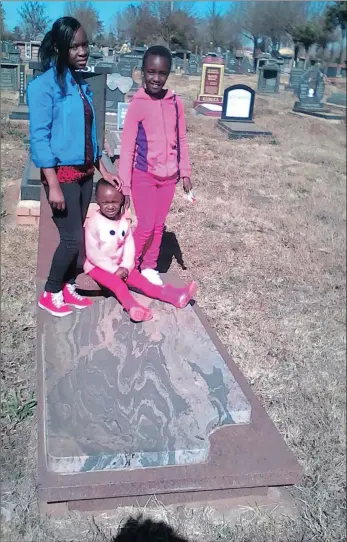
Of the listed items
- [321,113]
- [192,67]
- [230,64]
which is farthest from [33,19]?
[230,64]

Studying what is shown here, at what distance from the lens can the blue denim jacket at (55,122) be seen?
7.82 ft

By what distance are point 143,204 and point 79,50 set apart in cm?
99

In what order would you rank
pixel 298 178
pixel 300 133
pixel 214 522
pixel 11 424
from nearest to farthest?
pixel 214 522
pixel 11 424
pixel 298 178
pixel 300 133

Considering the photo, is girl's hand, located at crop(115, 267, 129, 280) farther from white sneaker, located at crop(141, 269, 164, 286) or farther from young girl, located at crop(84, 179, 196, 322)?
white sneaker, located at crop(141, 269, 164, 286)

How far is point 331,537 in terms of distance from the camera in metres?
2.04

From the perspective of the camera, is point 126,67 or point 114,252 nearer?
point 114,252

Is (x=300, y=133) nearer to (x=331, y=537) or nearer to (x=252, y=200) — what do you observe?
(x=252, y=200)

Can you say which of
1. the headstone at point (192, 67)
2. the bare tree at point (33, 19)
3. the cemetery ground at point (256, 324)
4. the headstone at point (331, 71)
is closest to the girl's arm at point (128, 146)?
the cemetery ground at point (256, 324)

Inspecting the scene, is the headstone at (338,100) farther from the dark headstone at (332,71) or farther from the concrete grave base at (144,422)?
→ the concrete grave base at (144,422)

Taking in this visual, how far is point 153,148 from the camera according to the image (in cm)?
303

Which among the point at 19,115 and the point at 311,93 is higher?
the point at 311,93

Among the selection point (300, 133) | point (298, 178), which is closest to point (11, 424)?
point (298, 178)

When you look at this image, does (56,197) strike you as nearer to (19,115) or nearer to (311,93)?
(19,115)

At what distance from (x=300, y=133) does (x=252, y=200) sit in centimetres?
659
